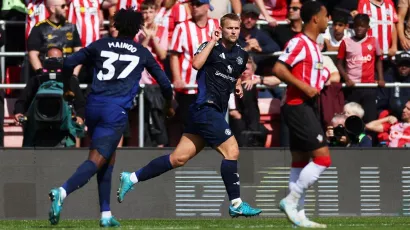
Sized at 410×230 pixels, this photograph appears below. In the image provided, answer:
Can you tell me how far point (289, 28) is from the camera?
53.2 ft

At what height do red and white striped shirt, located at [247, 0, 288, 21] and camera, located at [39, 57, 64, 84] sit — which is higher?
red and white striped shirt, located at [247, 0, 288, 21]

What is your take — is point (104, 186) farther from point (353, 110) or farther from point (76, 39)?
point (353, 110)

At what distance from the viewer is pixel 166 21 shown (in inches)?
616

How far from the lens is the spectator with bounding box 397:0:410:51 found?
54.2 ft

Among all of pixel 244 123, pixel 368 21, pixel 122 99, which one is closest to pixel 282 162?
pixel 244 123

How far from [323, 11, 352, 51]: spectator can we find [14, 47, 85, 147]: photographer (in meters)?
4.04

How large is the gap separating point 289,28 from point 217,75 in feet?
15.6

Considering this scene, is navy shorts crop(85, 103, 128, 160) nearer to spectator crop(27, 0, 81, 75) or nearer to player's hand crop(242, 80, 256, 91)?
spectator crop(27, 0, 81, 75)

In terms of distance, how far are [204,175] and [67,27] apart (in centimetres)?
280

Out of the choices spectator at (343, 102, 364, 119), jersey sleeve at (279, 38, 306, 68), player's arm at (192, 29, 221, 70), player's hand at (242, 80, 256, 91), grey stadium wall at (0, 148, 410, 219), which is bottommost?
grey stadium wall at (0, 148, 410, 219)

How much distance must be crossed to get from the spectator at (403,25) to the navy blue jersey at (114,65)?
A: 6.57 m

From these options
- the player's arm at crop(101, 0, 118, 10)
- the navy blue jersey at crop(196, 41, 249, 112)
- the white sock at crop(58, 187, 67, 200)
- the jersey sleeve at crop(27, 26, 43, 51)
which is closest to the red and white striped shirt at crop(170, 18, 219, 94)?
the player's arm at crop(101, 0, 118, 10)

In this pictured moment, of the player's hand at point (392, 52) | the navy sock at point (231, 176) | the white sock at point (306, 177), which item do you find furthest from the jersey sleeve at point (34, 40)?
the white sock at point (306, 177)

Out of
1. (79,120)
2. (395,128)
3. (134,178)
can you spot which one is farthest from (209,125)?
(395,128)
